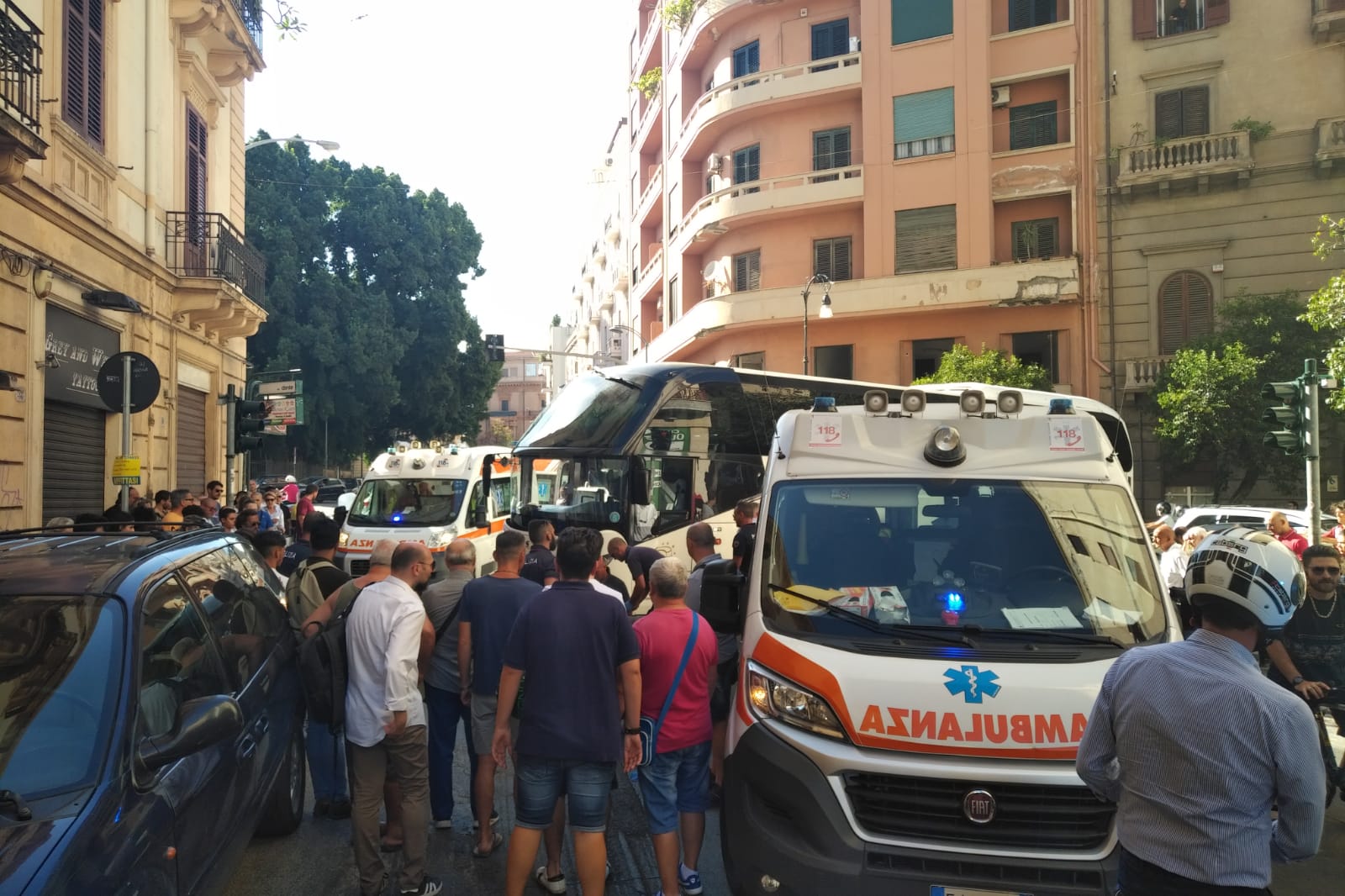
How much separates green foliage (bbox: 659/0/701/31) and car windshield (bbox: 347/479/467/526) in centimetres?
2160

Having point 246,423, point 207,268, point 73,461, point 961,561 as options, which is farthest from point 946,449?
point 207,268

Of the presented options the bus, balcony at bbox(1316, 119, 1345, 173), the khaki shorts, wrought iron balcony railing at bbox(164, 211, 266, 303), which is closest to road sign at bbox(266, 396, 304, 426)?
wrought iron balcony railing at bbox(164, 211, 266, 303)

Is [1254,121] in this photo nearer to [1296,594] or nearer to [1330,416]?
[1330,416]

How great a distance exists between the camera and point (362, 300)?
128ft

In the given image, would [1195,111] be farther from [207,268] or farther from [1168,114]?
[207,268]

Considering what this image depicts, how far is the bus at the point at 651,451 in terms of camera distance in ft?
42.8

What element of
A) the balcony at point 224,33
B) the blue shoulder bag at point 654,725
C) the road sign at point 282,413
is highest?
the balcony at point 224,33

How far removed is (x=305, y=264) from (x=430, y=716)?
36.6 m

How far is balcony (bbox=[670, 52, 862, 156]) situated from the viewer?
28.9 metres

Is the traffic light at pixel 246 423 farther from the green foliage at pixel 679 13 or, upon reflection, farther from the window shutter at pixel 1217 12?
the window shutter at pixel 1217 12

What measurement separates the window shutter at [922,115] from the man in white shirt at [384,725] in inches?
1052

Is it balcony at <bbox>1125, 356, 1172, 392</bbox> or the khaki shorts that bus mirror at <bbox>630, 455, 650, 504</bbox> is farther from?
balcony at <bbox>1125, 356, 1172, 392</bbox>

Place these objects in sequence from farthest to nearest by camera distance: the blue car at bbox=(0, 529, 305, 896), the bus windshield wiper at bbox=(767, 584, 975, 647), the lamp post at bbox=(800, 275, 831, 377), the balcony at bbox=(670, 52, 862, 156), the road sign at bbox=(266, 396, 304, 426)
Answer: the balcony at bbox=(670, 52, 862, 156) → the lamp post at bbox=(800, 275, 831, 377) → the road sign at bbox=(266, 396, 304, 426) → the bus windshield wiper at bbox=(767, 584, 975, 647) → the blue car at bbox=(0, 529, 305, 896)

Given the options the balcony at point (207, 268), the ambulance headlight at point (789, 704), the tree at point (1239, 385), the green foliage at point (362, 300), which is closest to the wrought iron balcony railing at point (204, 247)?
the balcony at point (207, 268)
